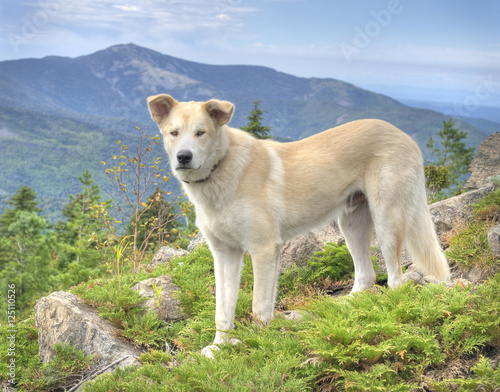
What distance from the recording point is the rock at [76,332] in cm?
607

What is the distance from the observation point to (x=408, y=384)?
3.93 metres

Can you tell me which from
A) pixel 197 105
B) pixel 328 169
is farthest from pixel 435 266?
pixel 197 105

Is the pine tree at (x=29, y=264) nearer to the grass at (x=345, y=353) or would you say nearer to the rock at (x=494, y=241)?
the grass at (x=345, y=353)

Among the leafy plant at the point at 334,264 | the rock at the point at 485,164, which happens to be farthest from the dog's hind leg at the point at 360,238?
the rock at the point at 485,164

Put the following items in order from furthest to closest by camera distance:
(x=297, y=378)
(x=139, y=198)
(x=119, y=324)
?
(x=139, y=198)
(x=119, y=324)
(x=297, y=378)

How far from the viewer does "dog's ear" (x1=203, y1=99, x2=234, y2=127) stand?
5.15m

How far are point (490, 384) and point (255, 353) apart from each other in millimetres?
2142

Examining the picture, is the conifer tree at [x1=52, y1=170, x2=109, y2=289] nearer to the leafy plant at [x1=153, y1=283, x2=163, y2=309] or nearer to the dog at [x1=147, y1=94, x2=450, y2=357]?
the leafy plant at [x1=153, y1=283, x2=163, y2=309]

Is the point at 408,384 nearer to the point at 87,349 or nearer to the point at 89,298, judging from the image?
the point at 87,349

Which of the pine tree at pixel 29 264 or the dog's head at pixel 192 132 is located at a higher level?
the dog's head at pixel 192 132

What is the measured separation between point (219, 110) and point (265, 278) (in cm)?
204

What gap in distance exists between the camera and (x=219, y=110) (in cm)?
521

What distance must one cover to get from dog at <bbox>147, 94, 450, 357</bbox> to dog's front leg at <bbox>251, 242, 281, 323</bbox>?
0.5 inches

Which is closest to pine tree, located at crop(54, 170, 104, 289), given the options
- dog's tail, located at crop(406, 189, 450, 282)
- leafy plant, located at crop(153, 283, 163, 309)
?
leafy plant, located at crop(153, 283, 163, 309)
